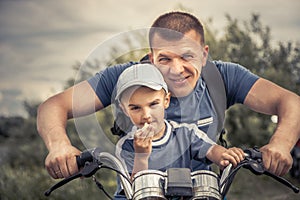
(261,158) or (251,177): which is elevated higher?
(261,158)

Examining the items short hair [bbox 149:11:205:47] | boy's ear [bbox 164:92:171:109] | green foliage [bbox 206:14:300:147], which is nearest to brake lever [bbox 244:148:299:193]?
boy's ear [bbox 164:92:171:109]

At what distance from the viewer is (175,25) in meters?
1.87

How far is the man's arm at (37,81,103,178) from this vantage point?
1711 mm

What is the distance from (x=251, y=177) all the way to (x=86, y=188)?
1.68m

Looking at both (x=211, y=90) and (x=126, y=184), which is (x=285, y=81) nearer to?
(x=211, y=90)

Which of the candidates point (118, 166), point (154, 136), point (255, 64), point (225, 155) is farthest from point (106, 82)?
point (255, 64)

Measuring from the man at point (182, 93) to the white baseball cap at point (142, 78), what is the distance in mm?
94

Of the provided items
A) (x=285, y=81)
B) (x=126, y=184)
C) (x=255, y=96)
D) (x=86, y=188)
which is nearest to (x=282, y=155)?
(x=255, y=96)

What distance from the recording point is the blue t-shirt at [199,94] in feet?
6.09

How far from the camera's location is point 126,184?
1.56 meters

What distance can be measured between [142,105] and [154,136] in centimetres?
13

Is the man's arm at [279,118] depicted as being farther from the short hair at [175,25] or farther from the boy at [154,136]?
the short hair at [175,25]

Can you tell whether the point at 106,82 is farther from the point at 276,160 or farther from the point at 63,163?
the point at 276,160

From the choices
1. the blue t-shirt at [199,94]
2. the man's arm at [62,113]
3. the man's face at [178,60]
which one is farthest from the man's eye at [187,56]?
the man's arm at [62,113]
